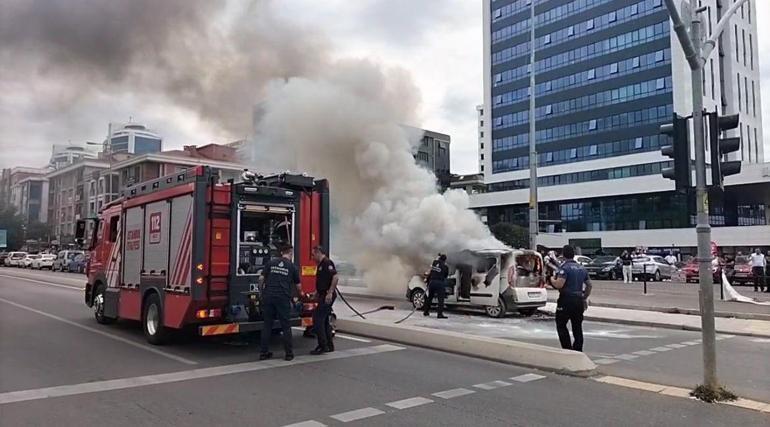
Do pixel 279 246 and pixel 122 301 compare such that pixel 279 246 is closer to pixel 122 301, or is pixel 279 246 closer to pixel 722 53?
pixel 122 301

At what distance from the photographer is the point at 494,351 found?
27.1 ft

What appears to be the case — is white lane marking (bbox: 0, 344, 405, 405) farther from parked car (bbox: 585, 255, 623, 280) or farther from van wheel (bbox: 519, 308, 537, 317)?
parked car (bbox: 585, 255, 623, 280)

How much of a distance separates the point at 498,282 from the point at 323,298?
6409 mm

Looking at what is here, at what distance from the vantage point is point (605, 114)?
63000mm

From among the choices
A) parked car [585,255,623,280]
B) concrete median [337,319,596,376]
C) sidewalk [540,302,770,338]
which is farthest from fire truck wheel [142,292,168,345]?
parked car [585,255,623,280]

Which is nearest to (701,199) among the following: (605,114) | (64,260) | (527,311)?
(527,311)

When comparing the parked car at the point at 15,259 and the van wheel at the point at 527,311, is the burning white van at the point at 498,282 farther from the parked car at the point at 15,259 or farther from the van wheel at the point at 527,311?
the parked car at the point at 15,259

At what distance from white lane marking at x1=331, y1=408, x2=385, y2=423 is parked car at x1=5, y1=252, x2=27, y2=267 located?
5489 centimetres

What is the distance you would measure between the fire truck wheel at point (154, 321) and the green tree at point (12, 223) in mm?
24769

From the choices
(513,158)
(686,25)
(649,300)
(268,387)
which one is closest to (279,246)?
(268,387)

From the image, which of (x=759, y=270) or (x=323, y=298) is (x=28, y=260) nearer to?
(x=323, y=298)

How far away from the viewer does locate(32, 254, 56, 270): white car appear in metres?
46.3

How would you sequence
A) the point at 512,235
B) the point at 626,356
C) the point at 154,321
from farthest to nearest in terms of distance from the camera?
1. the point at 512,235
2. the point at 154,321
3. the point at 626,356

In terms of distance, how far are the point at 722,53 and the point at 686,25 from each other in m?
66.5
